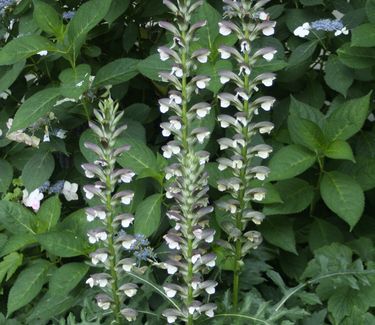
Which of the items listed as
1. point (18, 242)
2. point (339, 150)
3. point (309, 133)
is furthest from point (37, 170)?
point (339, 150)

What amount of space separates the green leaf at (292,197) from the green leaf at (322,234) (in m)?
0.17

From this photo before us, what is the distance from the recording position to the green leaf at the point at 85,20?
3016mm

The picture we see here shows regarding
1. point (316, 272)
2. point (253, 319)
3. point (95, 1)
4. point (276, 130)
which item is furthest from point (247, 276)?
point (95, 1)

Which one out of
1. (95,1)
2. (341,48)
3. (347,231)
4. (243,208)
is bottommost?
(347,231)

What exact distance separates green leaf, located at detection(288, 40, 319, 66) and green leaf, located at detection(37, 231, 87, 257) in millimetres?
1101

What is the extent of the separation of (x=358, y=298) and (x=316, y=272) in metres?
0.18

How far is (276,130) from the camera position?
3.32m

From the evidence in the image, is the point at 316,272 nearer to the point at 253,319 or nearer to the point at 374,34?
the point at 253,319

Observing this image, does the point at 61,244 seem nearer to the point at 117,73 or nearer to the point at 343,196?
the point at 117,73

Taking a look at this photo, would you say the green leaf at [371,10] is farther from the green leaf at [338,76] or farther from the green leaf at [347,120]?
the green leaf at [347,120]

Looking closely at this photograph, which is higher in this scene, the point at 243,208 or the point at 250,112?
the point at 250,112

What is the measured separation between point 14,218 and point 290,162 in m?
1.14

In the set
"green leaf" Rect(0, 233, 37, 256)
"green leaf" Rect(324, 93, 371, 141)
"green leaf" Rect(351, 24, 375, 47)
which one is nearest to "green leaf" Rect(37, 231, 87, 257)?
"green leaf" Rect(0, 233, 37, 256)

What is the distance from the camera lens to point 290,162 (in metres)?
2.94
